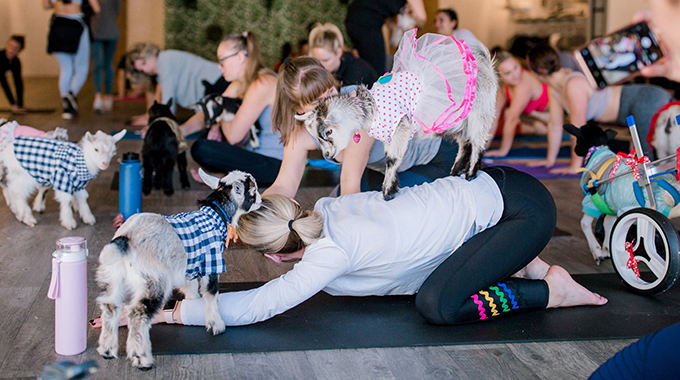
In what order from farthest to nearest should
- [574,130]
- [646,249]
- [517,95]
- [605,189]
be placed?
[517,95], [574,130], [605,189], [646,249]

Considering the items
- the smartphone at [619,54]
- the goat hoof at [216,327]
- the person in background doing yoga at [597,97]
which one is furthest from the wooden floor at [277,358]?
the person in background doing yoga at [597,97]

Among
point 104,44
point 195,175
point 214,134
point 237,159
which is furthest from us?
point 104,44

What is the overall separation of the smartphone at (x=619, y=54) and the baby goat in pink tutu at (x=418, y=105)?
20.7 inches

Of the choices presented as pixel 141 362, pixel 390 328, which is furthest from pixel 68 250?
pixel 390 328

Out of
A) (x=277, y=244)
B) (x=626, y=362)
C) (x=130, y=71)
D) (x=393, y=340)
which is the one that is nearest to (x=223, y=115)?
(x=130, y=71)

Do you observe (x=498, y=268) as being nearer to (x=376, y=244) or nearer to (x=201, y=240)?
(x=376, y=244)

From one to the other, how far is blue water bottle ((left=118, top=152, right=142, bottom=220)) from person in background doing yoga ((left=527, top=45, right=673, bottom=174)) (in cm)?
276

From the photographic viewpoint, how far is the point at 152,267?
5.43ft

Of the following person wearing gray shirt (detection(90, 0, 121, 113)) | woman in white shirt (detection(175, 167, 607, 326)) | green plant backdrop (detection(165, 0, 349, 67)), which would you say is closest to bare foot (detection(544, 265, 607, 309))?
woman in white shirt (detection(175, 167, 607, 326))

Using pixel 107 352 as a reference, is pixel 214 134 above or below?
above

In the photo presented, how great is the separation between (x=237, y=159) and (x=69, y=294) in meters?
2.04

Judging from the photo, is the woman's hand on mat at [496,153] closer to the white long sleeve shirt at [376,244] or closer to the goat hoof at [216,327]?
the white long sleeve shirt at [376,244]

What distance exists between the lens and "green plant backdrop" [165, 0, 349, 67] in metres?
10.7

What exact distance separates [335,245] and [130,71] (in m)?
3.86
